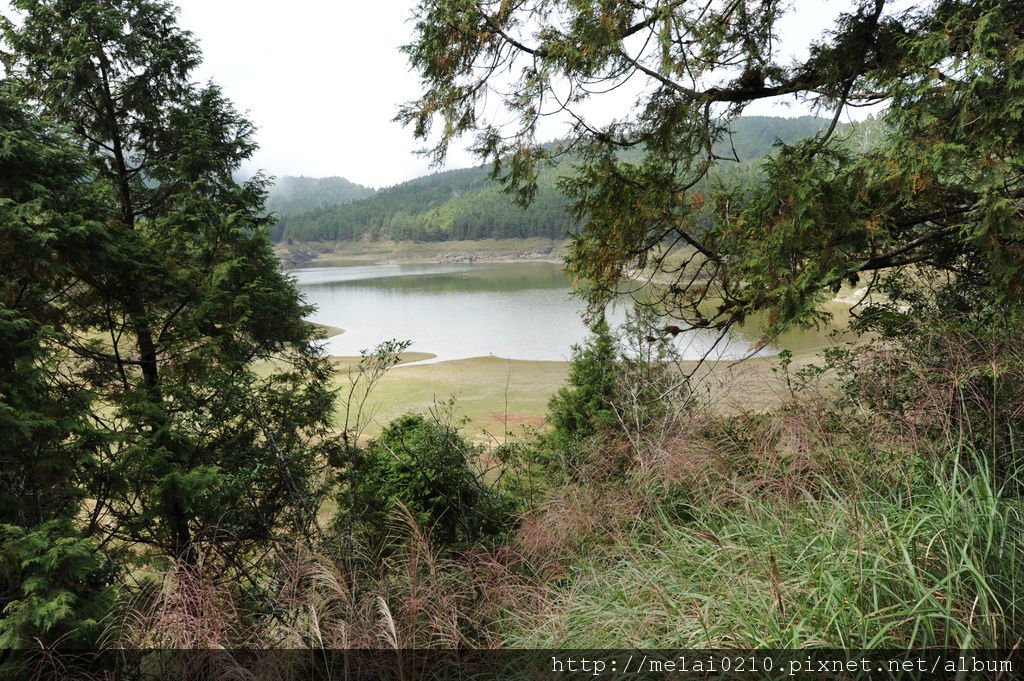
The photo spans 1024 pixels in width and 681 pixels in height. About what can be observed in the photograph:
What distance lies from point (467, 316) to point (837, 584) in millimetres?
32468

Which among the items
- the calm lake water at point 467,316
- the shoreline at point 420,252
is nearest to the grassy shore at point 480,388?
the calm lake water at point 467,316

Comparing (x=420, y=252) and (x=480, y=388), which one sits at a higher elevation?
(x=420, y=252)

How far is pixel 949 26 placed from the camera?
10.8ft

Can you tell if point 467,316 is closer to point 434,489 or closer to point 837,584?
point 434,489

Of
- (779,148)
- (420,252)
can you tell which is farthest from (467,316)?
(420,252)

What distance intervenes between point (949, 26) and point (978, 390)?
2206 mm

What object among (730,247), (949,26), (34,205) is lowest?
(730,247)

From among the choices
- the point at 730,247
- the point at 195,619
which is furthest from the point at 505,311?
the point at 195,619

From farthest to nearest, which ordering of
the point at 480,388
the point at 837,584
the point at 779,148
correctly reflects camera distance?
the point at 480,388, the point at 779,148, the point at 837,584

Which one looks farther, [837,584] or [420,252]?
[420,252]

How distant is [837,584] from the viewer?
1784 millimetres

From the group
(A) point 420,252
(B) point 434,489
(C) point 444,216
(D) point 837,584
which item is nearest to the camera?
(D) point 837,584

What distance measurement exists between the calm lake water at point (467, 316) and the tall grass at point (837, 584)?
10.6 meters

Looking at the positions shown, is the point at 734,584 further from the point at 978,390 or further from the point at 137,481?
the point at 137,481
